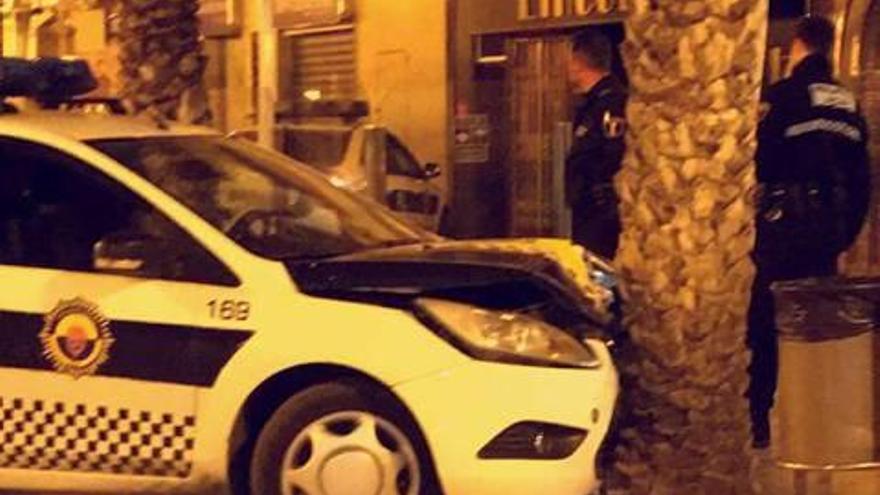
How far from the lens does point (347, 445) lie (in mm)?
6488

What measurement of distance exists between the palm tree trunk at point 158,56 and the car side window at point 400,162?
13.9 feet

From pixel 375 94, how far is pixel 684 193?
1103 centimetres

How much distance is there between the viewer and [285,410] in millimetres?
6590

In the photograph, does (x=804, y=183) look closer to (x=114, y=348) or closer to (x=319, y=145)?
(x=114, y=348)

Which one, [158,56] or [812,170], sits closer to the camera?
[812,170]

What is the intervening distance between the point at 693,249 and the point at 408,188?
26.5 ft

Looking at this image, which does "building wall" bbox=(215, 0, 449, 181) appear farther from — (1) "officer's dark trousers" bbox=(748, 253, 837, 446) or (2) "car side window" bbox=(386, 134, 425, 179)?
(1) "officer's dark trousers" bbox=(748, 253, 837, 446)

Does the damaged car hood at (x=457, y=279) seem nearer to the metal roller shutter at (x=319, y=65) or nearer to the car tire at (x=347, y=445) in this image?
the car tire at (x=347, y=445)

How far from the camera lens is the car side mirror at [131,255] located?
6.73 m

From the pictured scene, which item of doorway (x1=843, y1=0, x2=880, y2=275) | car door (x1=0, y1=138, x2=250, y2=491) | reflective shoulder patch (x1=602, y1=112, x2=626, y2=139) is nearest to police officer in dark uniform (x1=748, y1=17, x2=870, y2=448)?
reflective shoulder patch (x1=602, y1=112, x2=626, y2=139)

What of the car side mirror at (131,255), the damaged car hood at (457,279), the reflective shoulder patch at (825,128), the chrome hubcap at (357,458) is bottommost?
the chrome hubcap at (357,458)

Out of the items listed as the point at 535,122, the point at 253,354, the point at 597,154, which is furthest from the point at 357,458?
the point at 535,122

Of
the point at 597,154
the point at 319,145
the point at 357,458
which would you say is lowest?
the point at 357,458

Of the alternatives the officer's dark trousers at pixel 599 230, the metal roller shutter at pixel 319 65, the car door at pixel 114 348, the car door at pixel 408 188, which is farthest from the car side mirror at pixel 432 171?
the car door at pixel 114 348
